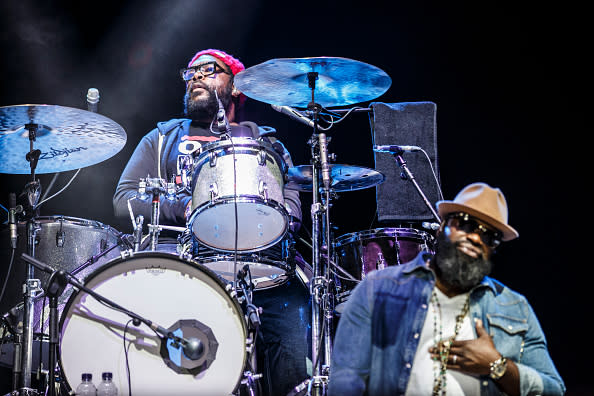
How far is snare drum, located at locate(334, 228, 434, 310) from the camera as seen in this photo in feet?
16.9

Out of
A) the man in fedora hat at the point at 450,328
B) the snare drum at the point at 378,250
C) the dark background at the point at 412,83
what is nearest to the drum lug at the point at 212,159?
the snare drum at the point at 378,250

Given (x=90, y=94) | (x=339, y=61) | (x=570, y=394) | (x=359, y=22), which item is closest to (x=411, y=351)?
(x=339, y=61)

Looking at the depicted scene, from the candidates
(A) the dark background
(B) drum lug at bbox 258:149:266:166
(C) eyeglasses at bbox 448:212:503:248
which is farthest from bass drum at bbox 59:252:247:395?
(A) the dark background

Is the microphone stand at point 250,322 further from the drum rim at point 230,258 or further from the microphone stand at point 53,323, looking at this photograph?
the microphone stand at point 53,323

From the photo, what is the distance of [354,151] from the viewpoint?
6496mm

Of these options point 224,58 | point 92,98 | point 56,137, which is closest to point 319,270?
point 92,98

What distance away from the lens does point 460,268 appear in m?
2.83

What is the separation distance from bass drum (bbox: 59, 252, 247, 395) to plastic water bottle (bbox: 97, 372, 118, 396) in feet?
0.13

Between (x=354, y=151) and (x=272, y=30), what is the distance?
149cm

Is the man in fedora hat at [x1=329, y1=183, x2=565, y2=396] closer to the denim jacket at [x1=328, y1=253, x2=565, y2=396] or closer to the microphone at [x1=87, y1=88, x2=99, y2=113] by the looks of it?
the denim jacket at [x1=328, y1=253, x2=565, y2=396]

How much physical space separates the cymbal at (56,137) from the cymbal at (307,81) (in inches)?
40.9

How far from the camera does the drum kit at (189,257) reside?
141 inches

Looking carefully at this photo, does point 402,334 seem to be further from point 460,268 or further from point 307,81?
point 307,81

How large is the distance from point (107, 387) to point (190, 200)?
61.3 inches
